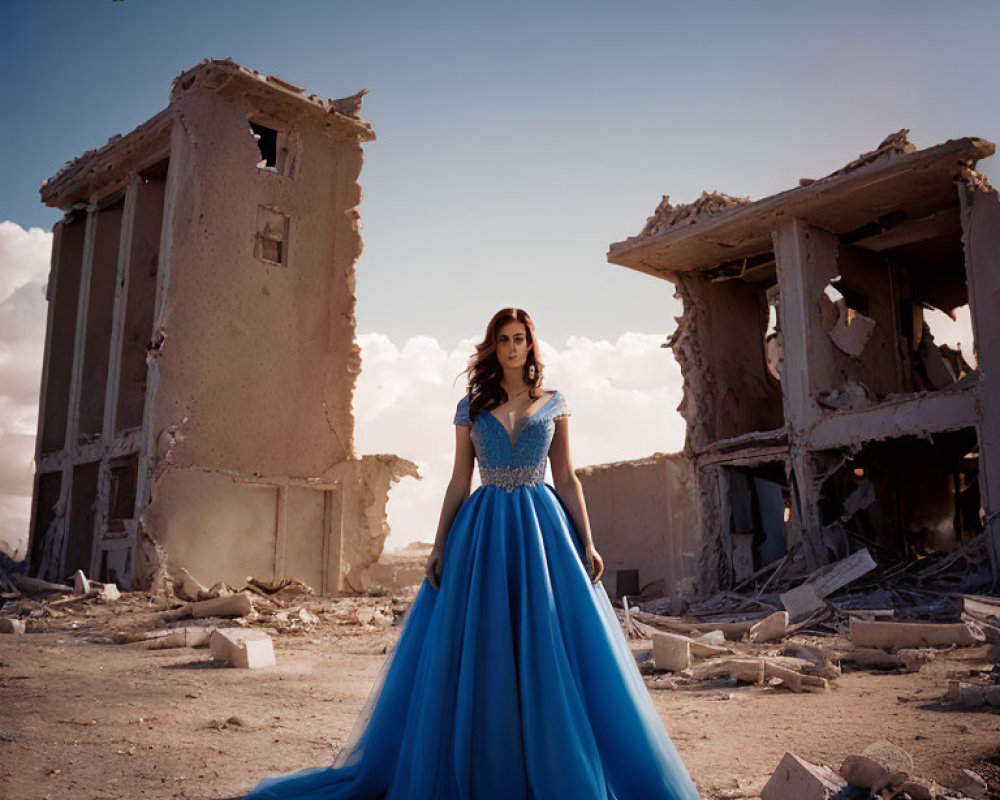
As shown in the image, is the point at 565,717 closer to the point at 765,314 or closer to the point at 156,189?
the point at 765,314

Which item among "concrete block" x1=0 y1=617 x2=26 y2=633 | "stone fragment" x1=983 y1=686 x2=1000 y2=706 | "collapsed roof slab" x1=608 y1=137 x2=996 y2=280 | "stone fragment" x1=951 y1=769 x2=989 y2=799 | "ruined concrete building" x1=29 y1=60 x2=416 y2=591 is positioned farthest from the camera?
"ruined concrete building" x1=29 y1=60 x2=416 y2=591

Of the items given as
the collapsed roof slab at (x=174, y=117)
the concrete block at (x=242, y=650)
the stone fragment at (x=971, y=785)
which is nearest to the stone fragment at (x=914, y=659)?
the stone fragment at (x=971, y=785)

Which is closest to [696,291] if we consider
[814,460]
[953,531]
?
[814,460]

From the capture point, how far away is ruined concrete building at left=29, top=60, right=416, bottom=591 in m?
14.2

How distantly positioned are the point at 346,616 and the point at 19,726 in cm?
705

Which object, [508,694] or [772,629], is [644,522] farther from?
[508,694]

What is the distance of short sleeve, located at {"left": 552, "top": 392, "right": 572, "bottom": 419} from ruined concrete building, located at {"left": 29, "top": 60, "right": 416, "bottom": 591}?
38.3 ft

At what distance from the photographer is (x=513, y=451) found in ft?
10.7

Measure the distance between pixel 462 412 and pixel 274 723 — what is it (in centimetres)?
238

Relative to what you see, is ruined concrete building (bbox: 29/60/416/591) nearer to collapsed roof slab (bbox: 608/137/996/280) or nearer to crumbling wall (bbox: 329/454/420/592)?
A: crumbling wall (bbox: 329/454/420/592)

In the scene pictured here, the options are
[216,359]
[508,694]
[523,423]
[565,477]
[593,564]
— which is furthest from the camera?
[216,359]

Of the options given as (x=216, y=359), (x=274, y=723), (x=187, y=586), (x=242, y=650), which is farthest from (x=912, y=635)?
(x=216, y=359)

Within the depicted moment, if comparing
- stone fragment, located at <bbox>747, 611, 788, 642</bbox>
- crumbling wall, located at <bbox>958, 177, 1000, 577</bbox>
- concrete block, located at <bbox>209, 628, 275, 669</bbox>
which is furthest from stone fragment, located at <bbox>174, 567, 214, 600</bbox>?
crumbling wall, located at <bbox>958, 177, 1000, 577</bbox>

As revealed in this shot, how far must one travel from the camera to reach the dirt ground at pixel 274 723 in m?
3.44
